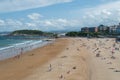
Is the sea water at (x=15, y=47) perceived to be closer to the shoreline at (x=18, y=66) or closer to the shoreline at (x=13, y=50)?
the shoreline at (x=13, y=50)

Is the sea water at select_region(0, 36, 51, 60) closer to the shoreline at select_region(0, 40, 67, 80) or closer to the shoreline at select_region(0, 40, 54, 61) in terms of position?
the shoreline at select_region(0, 40, 54, 61)

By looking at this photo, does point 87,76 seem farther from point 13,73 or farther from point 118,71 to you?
point 13,73

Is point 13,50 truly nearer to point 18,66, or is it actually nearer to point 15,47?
point 15,47

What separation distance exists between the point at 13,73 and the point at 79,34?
150m

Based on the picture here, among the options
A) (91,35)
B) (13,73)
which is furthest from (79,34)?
(13,73)

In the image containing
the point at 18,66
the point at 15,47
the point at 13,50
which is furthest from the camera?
the point at 15,47

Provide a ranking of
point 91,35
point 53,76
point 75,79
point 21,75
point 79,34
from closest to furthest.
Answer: point 75,79 → point 53,76 → point 21,75 → point 91,35 → point 79,34

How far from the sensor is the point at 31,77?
81.0 ft

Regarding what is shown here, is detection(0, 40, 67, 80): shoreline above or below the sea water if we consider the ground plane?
above

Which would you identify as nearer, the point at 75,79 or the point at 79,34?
the point at 75,79

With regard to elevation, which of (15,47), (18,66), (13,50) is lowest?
(15,47)

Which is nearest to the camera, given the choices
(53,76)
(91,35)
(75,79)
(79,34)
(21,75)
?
(75,79)

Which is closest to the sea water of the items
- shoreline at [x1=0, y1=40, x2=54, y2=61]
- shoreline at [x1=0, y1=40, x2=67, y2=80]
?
shoreline at [x1=0, y1=40, x2=54, y2=61]

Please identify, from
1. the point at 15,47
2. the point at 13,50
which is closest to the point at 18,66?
the point at 13,50
